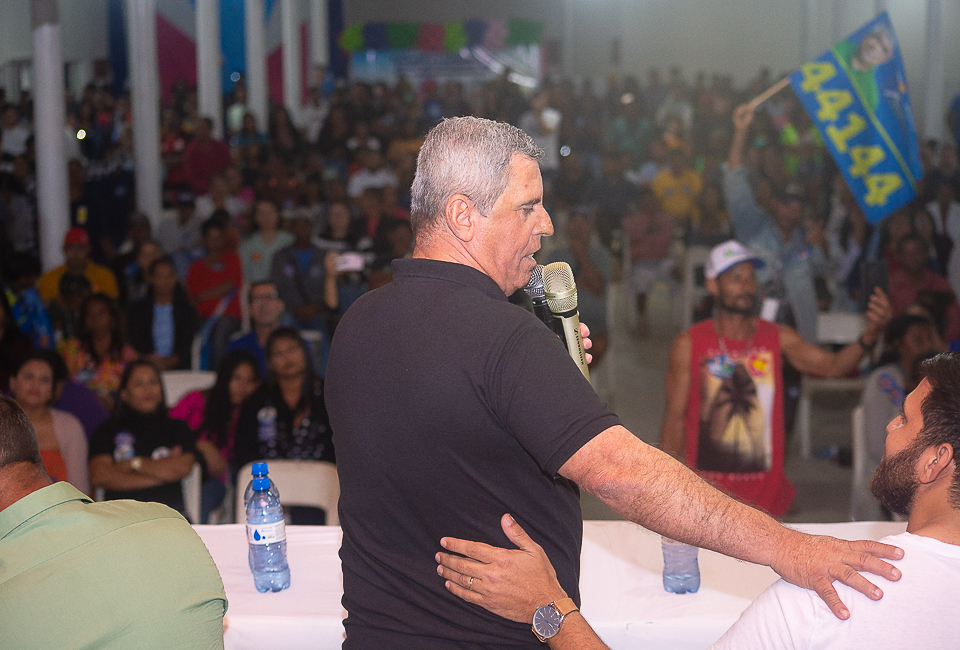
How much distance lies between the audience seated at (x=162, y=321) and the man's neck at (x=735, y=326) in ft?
10.1

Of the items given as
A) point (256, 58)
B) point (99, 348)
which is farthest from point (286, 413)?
point (256, 58)

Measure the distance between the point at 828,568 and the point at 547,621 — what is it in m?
0.38

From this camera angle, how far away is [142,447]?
3.34 metres

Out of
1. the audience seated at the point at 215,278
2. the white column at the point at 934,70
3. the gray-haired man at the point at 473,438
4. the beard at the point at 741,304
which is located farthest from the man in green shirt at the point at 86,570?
the white column at the point at 934,70

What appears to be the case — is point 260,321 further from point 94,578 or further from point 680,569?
point 94,578

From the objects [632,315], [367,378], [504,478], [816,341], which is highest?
[367,378]

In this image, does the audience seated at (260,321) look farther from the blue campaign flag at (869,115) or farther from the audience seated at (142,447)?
the blue campaign flag at (869,115)

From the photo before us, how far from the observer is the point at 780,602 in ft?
3.99

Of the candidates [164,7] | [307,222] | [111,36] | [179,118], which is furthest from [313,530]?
[164,7]

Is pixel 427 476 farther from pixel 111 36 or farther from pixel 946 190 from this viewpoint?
pixel 111 36

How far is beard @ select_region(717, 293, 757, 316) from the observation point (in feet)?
10.6

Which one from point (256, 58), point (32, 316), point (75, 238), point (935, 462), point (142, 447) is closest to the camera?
point (935, 462)

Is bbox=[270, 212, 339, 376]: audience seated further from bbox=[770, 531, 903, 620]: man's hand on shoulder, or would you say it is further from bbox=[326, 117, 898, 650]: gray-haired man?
bbox=[770, 531, 903, 620]: man's hand on shoulder

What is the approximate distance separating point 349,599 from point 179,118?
473 inches
